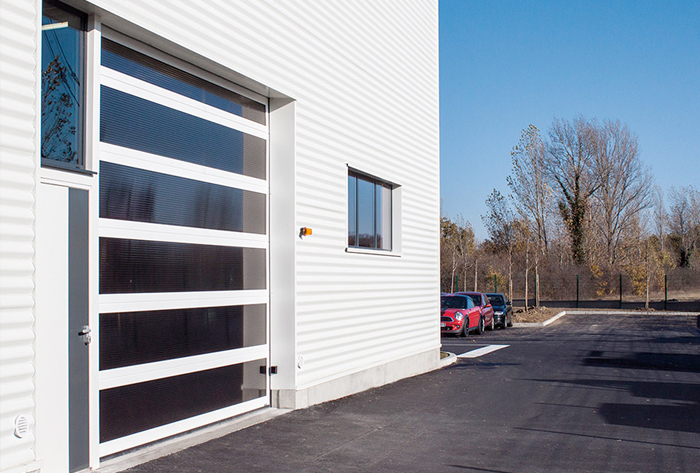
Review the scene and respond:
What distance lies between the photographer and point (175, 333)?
6.93 m

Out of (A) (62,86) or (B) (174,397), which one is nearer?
(A) (62,86)

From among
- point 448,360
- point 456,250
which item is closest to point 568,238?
point 456,250

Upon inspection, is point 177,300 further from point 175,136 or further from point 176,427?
point 175,136

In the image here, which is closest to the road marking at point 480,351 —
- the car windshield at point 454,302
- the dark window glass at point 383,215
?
the car windshield at point 454,302

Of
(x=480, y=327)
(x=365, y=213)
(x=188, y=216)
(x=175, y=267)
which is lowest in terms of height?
(x=480, y=327)

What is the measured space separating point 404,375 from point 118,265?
7.24 m

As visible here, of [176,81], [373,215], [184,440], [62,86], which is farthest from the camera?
[373,215]

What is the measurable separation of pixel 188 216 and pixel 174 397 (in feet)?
6.42

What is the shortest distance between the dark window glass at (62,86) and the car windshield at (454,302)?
65.5 feet

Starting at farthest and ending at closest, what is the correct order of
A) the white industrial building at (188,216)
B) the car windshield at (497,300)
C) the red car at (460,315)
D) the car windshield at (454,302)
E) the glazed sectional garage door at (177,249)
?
the car windshield at (497,300) < the car windshield at (454,302) < the red car at (460,315) < the glazed sectional garage door at (177,249) < the white industrial building at (188,216)

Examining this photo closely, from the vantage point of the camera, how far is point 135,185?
6.45m

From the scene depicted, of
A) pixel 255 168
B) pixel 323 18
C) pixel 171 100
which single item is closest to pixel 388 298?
pixel 255 168

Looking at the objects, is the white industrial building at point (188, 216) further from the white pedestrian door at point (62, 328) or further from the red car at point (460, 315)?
the red car at point (460, 315)

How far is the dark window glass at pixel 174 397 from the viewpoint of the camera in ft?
19.8
